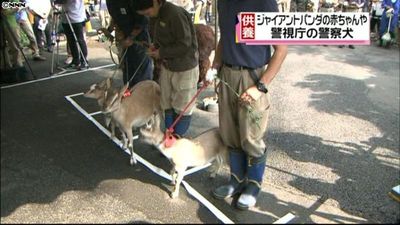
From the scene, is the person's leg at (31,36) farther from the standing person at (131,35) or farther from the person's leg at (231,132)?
the person's leg at (231,132)

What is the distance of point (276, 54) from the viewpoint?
299 cm

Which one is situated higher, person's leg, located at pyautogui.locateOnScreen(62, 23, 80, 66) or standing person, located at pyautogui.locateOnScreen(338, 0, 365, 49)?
standing person, located at pyautogui.locateOnScreen(338, 0, 365, 49)

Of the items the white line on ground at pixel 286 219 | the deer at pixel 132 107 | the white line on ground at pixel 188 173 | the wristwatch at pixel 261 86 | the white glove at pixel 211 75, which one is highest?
the white glove at pixel 211 75

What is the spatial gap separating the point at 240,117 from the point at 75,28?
19.4 feet

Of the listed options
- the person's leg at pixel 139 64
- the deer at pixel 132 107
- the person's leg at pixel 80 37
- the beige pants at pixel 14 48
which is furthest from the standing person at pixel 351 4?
the beige pants at pixel 14 48

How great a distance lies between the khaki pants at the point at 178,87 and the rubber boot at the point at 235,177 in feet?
3.11

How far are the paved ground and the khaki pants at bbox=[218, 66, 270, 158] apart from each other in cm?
63

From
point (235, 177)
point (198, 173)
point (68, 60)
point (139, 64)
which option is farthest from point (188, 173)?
point (68, 60)

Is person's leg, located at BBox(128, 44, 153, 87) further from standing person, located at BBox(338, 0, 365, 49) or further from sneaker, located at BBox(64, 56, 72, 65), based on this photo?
standing person, located at BBox(338, 0, 365, 49)

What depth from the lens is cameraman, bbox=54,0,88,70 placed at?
7871mm

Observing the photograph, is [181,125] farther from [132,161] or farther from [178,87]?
[132,161]

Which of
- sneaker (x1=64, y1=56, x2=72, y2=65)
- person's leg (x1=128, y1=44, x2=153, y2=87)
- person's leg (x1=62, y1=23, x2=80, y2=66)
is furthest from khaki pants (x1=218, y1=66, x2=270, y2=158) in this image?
sneaker (x1=64, y1=56, x2=72, y2=65)

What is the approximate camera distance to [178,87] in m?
4.18

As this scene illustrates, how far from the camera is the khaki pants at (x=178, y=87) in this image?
4.17 meters
